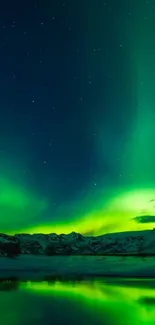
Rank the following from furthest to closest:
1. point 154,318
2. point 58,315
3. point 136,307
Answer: point 136,307 → point 58,315 → point 154,318

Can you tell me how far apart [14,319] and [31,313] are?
14.3 feet

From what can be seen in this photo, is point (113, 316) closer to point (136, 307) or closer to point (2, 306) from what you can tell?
point (136, 307)

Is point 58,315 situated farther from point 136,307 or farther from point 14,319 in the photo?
point 136,307

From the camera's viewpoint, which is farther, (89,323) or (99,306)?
(99,306)

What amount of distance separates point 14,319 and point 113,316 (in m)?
6.68

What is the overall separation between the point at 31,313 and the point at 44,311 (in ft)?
5.74

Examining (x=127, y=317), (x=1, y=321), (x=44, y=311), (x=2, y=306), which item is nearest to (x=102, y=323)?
(x=127, y=317)

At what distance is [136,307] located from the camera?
3969 centimetres

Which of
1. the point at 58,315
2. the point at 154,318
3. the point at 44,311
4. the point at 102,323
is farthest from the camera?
the point at 44,311

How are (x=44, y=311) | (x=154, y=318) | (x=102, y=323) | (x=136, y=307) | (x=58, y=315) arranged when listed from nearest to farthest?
(x=102, y=323), (x=154, y=318), (x=58, y=315), (x=44, y=311), (x=136, y=307)

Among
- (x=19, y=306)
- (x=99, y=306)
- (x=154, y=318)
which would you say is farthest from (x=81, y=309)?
(x=154, y=318)

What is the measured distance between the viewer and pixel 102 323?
1166 inches

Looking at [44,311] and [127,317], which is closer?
[127,317]

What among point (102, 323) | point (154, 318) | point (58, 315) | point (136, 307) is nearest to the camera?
point (102, 323)
